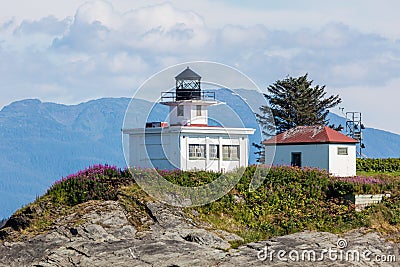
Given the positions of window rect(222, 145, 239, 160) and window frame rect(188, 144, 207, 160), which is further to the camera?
window rect(222, 145, 239, 160)

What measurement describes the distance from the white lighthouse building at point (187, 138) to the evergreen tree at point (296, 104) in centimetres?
1713

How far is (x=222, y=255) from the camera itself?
18.9 meters

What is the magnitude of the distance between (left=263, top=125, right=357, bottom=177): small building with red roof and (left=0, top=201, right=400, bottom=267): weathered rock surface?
11265 mm

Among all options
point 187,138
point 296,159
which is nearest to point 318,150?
point 296,159

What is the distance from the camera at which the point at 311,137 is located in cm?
3309

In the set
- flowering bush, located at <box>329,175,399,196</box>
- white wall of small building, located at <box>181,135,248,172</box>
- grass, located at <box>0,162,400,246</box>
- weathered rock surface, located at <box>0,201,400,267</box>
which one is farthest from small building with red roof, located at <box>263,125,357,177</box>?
weathered rock surface, located at <box>0,201,400,267</box>

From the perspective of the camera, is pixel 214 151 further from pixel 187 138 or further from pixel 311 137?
pixel 311 137

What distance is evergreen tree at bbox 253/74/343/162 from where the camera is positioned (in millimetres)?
51469

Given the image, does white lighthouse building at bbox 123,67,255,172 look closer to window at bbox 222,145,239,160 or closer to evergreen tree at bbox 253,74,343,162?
window at bbox 222,145,239,160

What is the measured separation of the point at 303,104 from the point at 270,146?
17819 mm

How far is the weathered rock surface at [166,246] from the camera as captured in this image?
1858cm

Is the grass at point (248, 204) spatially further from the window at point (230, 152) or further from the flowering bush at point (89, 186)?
the window at point (230, 152)

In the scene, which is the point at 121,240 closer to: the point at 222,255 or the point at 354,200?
the point at 222,255

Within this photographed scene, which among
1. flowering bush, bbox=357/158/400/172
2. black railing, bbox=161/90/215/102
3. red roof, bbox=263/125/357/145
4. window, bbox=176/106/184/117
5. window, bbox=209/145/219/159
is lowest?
flowering bush, bbox=357/158/400/172
